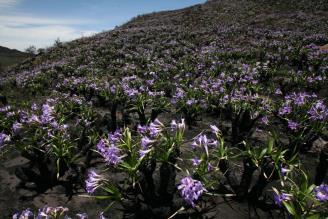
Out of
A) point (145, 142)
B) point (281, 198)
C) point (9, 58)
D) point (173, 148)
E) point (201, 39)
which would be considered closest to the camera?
point (281, 198)

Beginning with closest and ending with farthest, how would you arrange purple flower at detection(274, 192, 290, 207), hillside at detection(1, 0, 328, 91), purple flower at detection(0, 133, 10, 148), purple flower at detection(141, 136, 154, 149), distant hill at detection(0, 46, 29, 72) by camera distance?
purple flower at detection(274, 192, 290, 207) < purple flower at detection(141, 136, 154, 149) < purple flower at detection(0, 133, 10, 148) < hillside at detection(1, 0, 328, 91) < distant hill at detection(0, 46, 29, 72)

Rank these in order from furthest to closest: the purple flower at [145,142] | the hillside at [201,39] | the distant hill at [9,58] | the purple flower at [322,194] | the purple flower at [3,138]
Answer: the distant hill at [9,58] → the hillside at [201,39] → the purple flower at [3,138] → the purple flower at [145,142] → the purple flower at [322,194]

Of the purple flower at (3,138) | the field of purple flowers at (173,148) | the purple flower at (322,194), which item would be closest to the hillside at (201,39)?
the field of purple flowers at (173,148)

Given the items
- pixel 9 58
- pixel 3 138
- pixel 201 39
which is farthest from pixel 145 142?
pixel 9 58

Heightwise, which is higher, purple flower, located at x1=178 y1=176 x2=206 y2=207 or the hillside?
the hillside

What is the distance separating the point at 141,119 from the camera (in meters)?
7.68

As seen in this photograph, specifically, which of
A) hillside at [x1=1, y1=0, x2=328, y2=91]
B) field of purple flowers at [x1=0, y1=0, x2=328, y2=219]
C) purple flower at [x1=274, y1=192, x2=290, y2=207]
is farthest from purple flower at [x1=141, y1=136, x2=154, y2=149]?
hillside at [x1=1, y1=0, x2=328, y2=91]

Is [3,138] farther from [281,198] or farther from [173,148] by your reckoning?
[281,198]

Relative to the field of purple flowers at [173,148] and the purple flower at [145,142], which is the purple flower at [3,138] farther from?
the purple flower at [145,142]

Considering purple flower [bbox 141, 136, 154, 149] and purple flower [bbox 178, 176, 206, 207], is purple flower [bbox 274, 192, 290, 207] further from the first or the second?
purple flower [bbox 141, 136, 154, 149]

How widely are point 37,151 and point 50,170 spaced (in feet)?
1.40

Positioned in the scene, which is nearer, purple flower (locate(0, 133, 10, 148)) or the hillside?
purple flower (locate(0, 133, 10, 148))

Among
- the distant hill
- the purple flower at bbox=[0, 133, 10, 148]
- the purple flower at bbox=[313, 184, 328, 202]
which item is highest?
the purple flower at bbox=[0, 133, 10, 148]

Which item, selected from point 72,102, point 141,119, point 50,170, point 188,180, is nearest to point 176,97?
point 141,119
